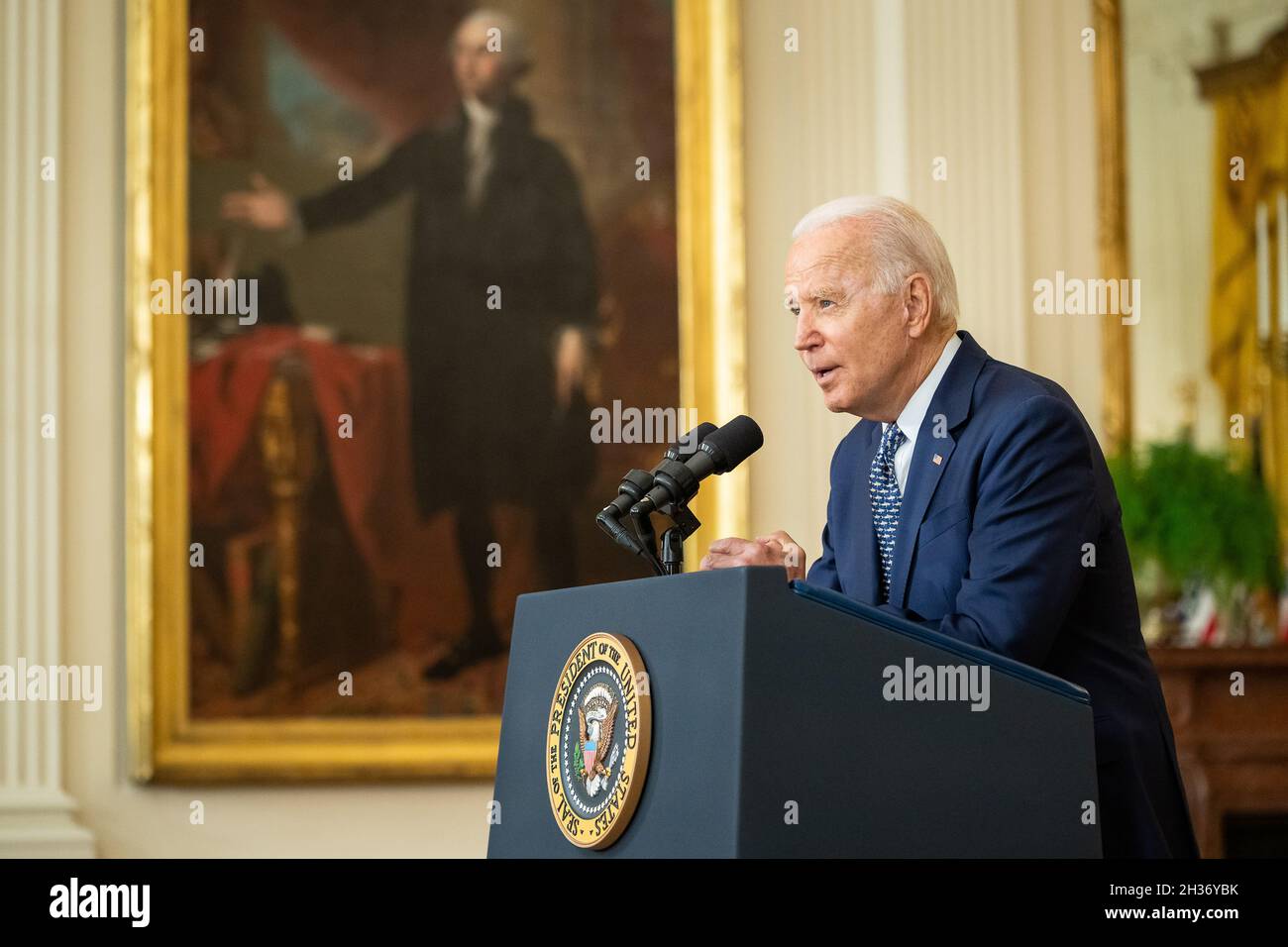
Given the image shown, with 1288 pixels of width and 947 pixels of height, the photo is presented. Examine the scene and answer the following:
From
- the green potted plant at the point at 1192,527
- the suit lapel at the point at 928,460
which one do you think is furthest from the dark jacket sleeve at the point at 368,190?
the suit lapel at the point at 928,460

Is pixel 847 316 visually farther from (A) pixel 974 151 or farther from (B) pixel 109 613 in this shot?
(B) pixel 109 613

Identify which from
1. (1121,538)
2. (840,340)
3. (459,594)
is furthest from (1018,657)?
(459,594)

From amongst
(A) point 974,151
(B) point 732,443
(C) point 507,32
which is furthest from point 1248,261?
(B) point 732,443

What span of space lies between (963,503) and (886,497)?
305 millimetres

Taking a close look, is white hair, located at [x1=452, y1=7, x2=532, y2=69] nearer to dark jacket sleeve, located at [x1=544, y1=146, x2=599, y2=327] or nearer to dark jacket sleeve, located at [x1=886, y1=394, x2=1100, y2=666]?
dark jacket sleeve, located at [x1=544, y1=146, x2=599, y2=327]

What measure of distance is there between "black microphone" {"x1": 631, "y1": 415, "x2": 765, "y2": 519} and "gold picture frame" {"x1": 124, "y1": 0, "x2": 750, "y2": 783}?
11.6ft

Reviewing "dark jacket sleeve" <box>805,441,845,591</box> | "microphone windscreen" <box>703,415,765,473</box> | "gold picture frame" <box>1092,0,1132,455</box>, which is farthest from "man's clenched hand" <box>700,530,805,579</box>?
"gold picture frame" <box>1092,0,1132,455</box>

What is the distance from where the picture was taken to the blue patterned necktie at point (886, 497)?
9.40ft

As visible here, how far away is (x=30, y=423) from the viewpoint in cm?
592

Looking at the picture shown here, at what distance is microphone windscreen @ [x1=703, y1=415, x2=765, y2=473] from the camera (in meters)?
2.46

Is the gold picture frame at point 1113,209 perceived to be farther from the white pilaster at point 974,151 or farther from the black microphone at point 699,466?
the black microphone at point 699,466

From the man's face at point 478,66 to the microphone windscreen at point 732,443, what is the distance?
13.5 ft

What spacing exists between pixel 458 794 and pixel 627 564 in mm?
1179

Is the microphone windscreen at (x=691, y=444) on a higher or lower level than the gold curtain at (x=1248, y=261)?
lower
